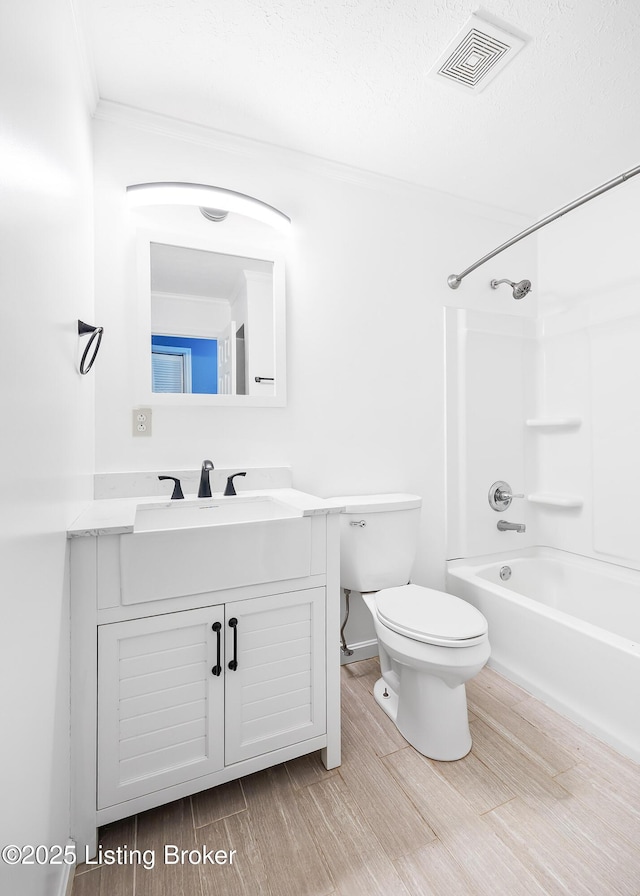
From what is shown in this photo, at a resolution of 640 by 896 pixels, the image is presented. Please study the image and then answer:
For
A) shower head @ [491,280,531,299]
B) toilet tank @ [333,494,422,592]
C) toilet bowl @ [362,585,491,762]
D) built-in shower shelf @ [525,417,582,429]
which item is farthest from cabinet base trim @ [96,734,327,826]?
shower head @ [491,280,531,299]

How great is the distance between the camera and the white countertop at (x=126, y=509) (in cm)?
108

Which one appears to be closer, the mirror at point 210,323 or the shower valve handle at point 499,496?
the mirror at point 210,323

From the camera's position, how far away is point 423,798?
50.4 inches

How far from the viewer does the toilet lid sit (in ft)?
4.52

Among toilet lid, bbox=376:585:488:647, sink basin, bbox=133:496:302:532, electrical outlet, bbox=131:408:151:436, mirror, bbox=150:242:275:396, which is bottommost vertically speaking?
toilet lid, bbox=376:585:488:647

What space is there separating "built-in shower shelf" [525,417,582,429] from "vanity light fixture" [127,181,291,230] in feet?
5.68

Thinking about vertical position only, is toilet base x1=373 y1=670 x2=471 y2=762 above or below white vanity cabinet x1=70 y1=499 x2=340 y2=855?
below

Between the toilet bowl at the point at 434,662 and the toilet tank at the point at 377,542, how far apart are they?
0.68 feet

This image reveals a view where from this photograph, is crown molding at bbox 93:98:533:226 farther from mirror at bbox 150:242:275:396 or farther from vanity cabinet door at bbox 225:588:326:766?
vanity cabinet door at bbox 225:588:326:766

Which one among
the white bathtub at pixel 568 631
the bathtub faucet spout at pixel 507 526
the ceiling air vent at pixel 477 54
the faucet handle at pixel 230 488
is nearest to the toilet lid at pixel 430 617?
the white bathtub at pixel 568 631

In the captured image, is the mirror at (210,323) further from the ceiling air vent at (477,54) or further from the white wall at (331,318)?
the ceiling air vent at (477,54)

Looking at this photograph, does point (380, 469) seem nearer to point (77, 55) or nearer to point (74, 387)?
point (74, 387)

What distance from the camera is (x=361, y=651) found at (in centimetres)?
206

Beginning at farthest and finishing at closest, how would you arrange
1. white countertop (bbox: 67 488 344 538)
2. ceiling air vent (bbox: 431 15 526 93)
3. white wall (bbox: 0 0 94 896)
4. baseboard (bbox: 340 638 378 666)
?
baseboard (bbox: 340 638 378 666), ceiling air vent (bbox: 431 15 526 93), white countertop (bbox: 67 488 344 538), white wall (bbox: 0 0 94 896)
